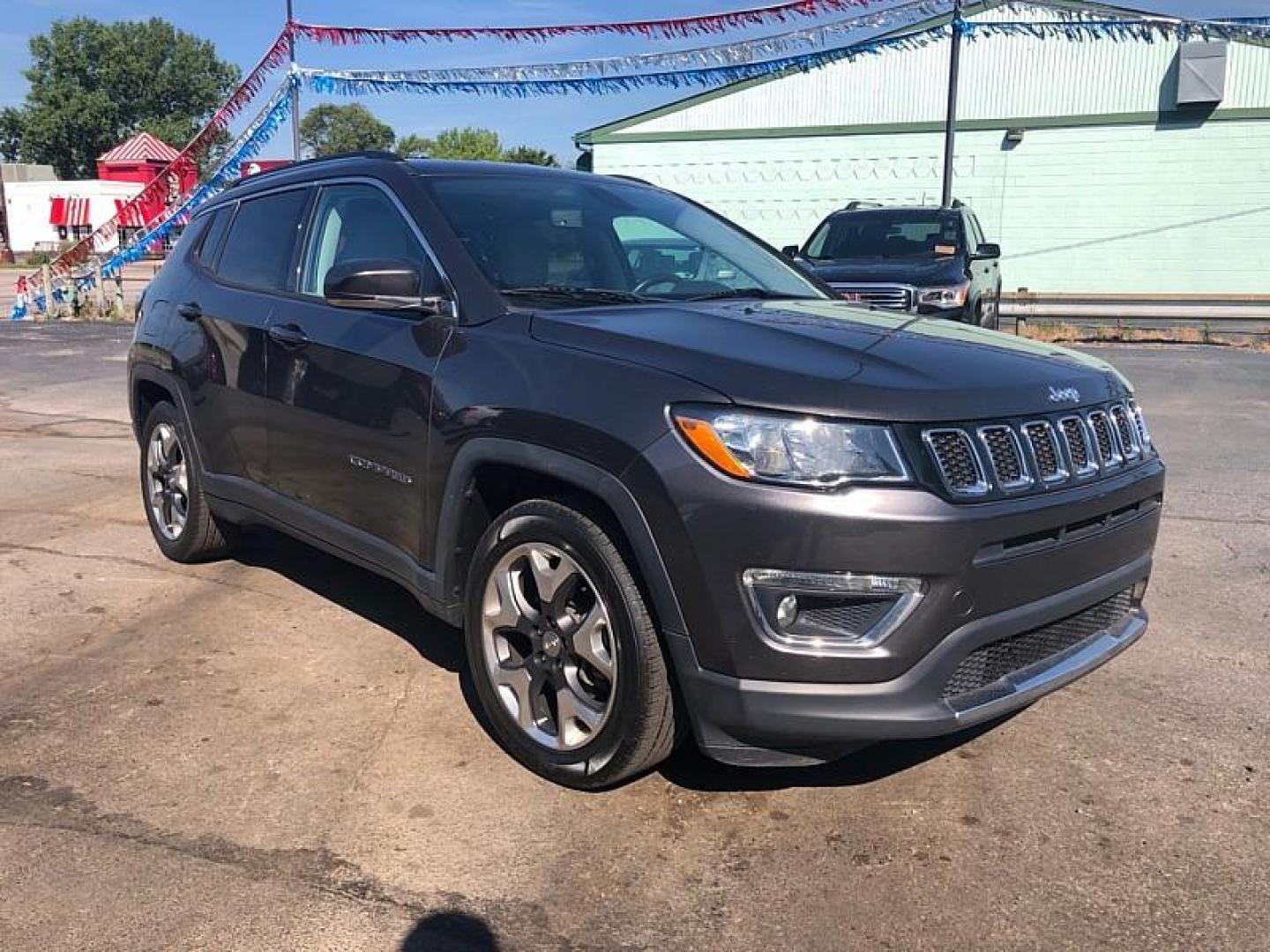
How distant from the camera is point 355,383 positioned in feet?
12.3

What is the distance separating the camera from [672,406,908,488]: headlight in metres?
2.62

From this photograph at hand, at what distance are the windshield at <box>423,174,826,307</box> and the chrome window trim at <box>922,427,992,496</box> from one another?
1.28m

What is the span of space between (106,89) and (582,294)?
7831cm

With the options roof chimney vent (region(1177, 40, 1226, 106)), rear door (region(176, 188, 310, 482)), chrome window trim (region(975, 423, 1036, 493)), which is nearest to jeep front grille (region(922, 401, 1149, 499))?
chrome window trim (region(975, 423, 1036, 493))

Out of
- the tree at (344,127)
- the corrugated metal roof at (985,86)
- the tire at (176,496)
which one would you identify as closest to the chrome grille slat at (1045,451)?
the tire at (176,496)

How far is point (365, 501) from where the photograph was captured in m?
3.81

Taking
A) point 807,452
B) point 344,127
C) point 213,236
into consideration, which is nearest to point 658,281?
point 807,452

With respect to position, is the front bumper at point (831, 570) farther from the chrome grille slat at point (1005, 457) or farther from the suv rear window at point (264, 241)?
the suv rear window at point (264, 241)

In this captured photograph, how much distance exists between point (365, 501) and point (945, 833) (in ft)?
7.07

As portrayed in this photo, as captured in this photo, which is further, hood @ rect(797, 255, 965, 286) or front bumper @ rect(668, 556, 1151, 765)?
hood @ rect(797, 255, 965, 286)

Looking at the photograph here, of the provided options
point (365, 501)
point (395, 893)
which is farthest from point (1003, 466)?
point (365, 501)

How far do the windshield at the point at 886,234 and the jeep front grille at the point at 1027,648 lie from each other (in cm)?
775

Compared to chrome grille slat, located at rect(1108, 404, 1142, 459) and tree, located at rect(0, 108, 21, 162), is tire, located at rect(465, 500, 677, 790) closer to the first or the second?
chrome grille slat, located at rect(1108, 404, 1142, 459)

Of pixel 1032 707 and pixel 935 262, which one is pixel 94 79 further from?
pixel 1032 707
